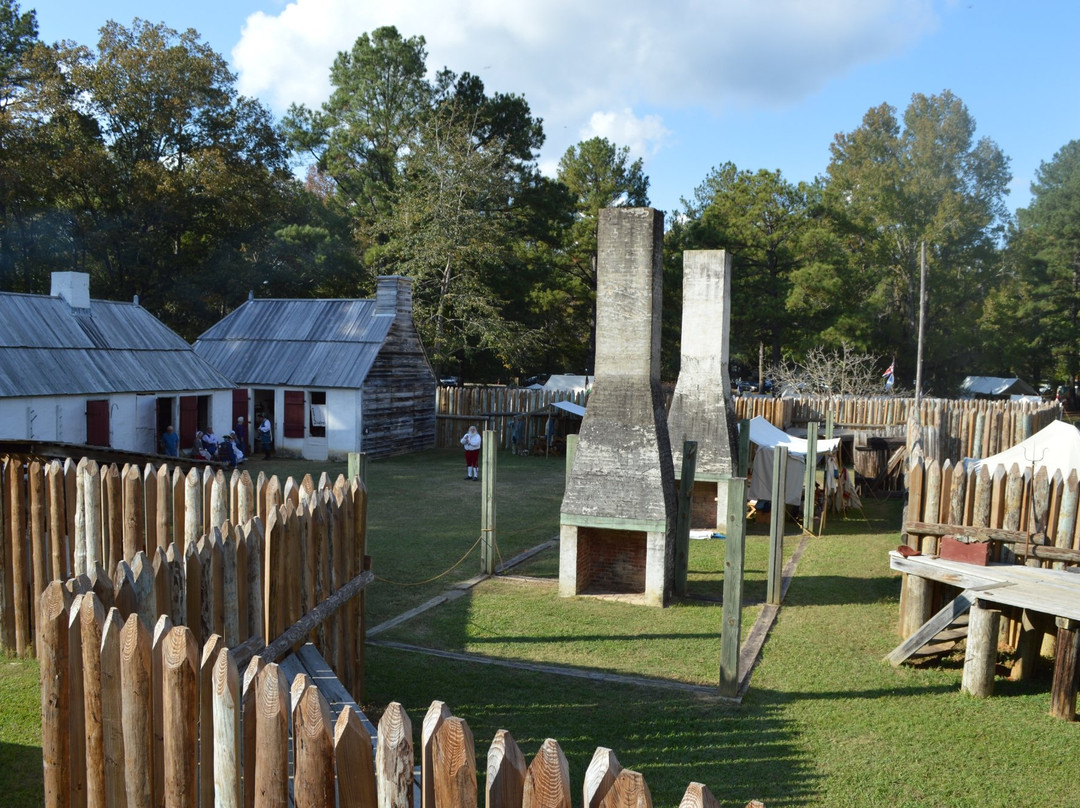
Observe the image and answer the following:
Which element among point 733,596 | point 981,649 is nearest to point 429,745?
point 733,596

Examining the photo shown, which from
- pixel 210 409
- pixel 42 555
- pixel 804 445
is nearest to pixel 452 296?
pixel 210 409

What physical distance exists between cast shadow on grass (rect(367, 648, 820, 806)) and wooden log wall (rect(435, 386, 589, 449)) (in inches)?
802

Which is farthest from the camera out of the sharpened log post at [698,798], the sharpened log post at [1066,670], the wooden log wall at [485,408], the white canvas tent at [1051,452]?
the wooden log wall at [485,408]

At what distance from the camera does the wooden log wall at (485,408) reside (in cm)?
2884

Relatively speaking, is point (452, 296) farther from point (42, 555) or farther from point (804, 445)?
point (42, 555)

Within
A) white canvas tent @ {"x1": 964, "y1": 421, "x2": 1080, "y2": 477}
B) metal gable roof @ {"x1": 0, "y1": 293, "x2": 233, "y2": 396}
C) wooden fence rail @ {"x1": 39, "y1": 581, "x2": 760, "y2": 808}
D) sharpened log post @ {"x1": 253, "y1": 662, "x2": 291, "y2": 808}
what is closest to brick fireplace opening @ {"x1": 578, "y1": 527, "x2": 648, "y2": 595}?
white canvas tent @ {"x1": 964, "y1": 421, "x2": 1080, "y2": 477}

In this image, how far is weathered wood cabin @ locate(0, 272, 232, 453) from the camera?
1883 cm

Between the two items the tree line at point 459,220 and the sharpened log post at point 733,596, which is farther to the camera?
the tree line at point 459,220

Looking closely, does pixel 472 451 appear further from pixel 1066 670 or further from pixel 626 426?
pixel 1066 670

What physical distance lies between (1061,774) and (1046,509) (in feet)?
10.9

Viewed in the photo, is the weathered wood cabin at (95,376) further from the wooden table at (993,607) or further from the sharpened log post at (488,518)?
the wooden table at (993,607)

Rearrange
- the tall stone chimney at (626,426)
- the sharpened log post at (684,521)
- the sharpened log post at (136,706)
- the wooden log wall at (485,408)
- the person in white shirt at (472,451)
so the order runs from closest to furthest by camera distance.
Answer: the sharpened log post at (136,706), the tall stone chimney at (626,426), the sharpened log post at (684,521), the person in white shirt at (472,451), the wooden log wall at (485,408)

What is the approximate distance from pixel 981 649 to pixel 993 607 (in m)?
0.39

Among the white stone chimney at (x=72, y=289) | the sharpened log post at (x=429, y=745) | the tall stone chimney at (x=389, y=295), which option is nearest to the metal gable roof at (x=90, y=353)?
the white stone chimney at (x=72, y=289)
